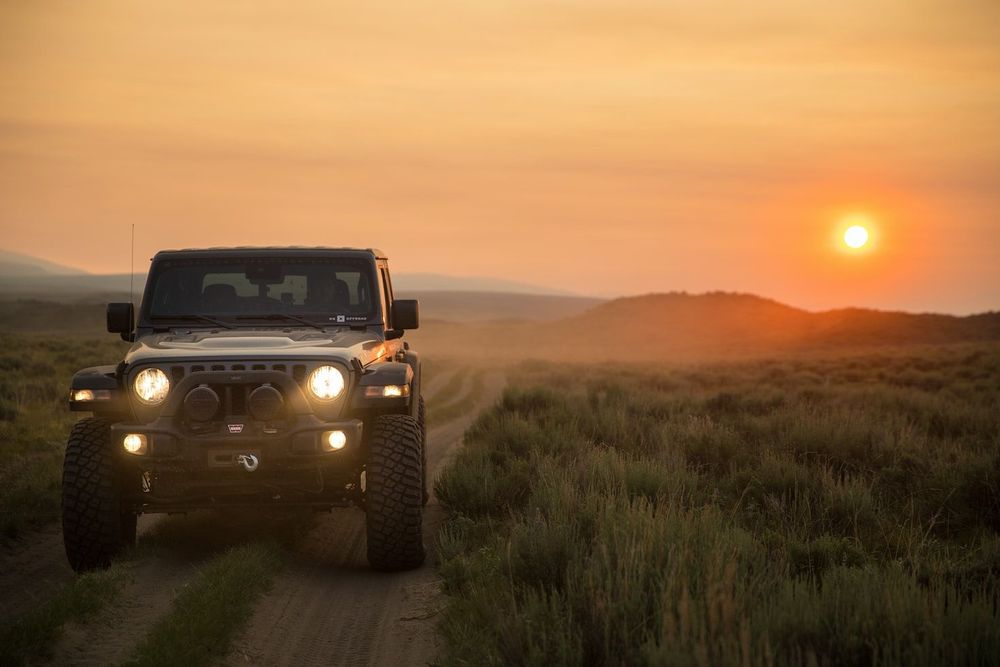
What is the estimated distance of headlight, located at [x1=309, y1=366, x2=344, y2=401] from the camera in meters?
6.78

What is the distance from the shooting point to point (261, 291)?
8.40m

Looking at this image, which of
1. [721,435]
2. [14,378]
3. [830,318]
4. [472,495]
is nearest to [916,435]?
[721,435]

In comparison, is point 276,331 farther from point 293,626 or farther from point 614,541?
point 614,541

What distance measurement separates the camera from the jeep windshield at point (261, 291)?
324 inches

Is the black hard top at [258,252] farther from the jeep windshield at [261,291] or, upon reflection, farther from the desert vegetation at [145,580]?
the desert vegetation at [145,580]

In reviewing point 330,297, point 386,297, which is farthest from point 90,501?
point 386,297

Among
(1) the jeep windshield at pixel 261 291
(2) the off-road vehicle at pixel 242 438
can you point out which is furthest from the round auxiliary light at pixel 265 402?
(1) the jeep windshield at pixel 261 291

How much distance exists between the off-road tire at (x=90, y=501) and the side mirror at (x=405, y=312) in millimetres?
2637

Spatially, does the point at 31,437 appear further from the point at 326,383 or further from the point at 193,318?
the point at 326,383

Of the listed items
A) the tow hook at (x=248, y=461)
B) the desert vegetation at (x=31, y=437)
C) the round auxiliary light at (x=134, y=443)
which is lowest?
the desert vegetation at (x=31, y=437)

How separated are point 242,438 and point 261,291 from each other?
2.23 meters

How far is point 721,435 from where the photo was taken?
10.6 m

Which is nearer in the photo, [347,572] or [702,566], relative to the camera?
[702,566]

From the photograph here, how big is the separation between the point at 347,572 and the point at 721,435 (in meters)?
5.17
